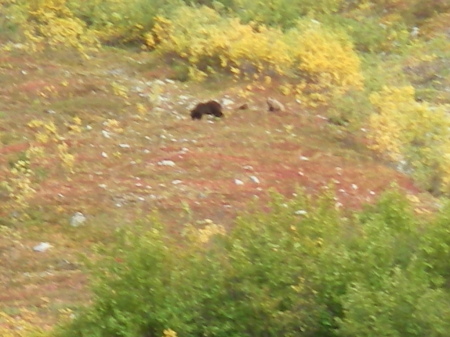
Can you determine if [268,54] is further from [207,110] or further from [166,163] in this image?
[166,163]

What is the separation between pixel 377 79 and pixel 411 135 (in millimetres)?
1562

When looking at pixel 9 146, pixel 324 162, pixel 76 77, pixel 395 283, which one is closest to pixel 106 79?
pixel 76 77

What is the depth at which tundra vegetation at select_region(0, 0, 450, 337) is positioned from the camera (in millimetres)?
4188

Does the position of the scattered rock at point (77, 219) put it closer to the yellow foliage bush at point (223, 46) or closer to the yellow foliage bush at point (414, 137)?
the yellow foliage bush at point (414, 137)

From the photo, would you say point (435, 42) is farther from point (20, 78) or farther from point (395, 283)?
point (395, 283)

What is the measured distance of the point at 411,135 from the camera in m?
8.21

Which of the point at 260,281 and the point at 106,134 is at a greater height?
the point at 260,281

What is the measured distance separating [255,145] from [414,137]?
1.44 m

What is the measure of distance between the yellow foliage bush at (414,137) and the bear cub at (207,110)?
1.39 m

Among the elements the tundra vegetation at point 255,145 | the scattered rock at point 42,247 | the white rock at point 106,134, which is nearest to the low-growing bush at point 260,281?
the tundra vegetation at point 255,145

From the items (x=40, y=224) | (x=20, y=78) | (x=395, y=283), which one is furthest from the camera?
(x=20, y=78)

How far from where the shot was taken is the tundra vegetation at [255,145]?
4.19 metres

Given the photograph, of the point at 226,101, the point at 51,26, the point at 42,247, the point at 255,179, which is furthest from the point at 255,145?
the point at 51,26

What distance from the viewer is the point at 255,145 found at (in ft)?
26.2
